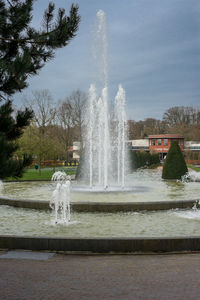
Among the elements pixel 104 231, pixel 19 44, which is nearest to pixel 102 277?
pixel 104 231

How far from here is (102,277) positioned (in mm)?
5352

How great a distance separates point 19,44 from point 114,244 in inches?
161

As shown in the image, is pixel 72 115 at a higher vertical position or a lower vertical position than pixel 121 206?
higher

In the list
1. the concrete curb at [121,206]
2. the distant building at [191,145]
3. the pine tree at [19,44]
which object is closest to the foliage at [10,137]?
the pine tree at [19,44]

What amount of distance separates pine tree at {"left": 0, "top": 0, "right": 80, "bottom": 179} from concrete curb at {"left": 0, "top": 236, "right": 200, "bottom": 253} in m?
2.20

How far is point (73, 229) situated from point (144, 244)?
244 cm

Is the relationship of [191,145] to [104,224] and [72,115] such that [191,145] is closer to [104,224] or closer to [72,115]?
[72,115]

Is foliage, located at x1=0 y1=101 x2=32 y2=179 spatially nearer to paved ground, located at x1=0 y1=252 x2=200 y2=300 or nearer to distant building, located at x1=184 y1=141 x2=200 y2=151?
paved ground, located at x1=0 y1=252 x2=200 y2=300

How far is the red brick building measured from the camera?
72062 mm

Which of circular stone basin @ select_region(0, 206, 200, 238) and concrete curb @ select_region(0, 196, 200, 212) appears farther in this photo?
concrete curb @ select_region(0, 196, 200, 212)

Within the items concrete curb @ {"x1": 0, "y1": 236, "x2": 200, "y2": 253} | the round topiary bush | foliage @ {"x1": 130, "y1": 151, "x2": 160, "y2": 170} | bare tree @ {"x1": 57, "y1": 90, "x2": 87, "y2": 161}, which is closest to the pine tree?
concrete curb @ {"x1": 0, "y1": 236, "x2": 200, "y2": 253}

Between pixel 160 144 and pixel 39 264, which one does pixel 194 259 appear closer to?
pixel 39 264

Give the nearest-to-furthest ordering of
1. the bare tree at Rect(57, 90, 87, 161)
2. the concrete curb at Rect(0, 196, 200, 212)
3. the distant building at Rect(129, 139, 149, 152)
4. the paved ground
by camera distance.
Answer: the paved ground → the concrete curb at Rect(0, 196, 200, 212) → the bare tree at Rect(57, 90, 87, 161) → the distant building at Rect(129, 139, 149, 152)

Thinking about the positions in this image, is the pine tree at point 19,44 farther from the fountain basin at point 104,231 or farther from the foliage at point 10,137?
the fountain basin at point 104,231
